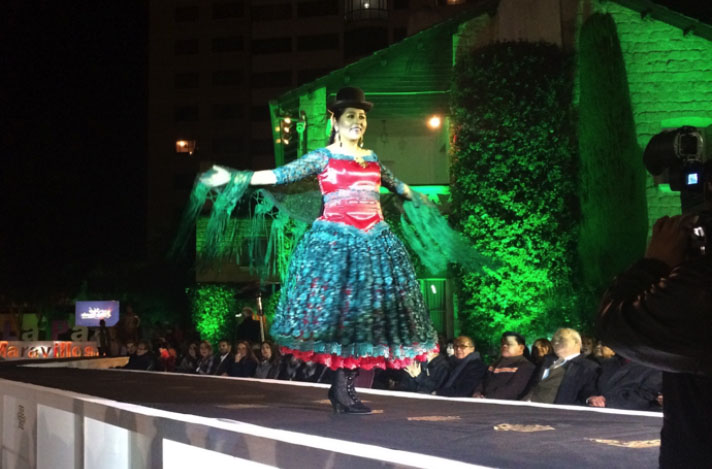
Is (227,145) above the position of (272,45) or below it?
below

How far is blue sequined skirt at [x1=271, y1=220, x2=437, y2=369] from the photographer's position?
4.63 metres

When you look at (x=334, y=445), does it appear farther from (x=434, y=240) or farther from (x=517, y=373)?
(x=517, y=373)

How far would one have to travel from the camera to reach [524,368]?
718 cm

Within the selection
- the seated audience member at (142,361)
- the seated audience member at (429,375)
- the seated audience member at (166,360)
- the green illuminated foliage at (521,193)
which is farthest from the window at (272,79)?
the seated audience member at (429,375)

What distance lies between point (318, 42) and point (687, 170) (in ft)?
147

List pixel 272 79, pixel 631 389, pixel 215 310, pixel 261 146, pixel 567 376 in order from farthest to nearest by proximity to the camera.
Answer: pixel 261 146, pixel 272 79, pixel 215 310, pixel 567 376, pixel 631 389

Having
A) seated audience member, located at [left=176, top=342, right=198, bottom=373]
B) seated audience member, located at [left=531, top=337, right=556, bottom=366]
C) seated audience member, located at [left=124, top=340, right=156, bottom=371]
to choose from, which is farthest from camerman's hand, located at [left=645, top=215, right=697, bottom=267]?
seated audience member, located at [left=124, top=340, right=156, bottom=371]

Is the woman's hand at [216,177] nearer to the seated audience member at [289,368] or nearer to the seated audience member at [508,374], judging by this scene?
the seated audience member at [508,374]

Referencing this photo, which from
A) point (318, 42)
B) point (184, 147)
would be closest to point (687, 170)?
point (318, 42)

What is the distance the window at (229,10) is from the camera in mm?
48156

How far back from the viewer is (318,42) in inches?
1786

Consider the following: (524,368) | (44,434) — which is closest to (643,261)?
(44,434)

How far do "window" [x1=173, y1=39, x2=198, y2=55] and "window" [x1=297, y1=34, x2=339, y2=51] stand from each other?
268 inches

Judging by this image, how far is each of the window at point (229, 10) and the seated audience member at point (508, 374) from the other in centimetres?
4344
